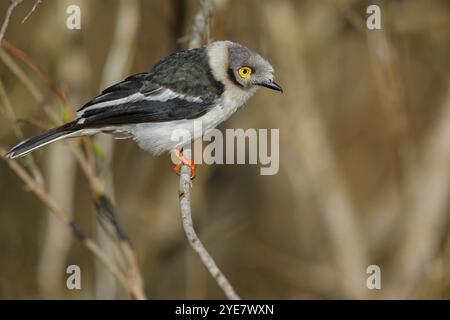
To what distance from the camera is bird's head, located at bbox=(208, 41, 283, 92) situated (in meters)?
5.14

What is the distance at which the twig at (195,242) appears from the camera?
3273 mm

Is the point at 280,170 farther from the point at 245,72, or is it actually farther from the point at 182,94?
the point at 182,94

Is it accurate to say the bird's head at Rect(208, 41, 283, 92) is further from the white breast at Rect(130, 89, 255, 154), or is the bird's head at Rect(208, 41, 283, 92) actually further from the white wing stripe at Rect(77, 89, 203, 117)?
the white wing stripe at Rect(77, 89, 203, 117)

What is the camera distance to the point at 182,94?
5066 mm

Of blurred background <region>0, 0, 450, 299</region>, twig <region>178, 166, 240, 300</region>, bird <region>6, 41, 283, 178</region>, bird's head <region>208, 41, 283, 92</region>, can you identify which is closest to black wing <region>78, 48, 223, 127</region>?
bird <region>6, 41, 283, 178</region>

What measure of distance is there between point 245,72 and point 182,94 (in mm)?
515

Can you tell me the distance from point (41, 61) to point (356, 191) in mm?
4371

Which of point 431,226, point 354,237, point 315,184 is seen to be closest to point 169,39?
point 315,184

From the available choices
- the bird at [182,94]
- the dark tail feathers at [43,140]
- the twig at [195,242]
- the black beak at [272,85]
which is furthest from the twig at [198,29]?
the dark tail feathers at [43,140]

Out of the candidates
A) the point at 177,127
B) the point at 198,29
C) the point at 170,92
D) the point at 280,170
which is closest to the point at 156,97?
the point at 170,92

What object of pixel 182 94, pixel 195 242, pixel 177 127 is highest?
pixel 182 94

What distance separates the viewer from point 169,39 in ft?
23.5

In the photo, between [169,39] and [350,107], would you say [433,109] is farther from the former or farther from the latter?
[169,39]
